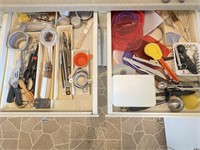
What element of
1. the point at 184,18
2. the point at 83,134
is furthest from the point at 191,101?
the point at 83,134

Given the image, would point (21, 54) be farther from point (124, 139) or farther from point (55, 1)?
point (124, 139)

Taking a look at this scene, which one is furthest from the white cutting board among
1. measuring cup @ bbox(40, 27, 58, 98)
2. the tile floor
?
the tile floor

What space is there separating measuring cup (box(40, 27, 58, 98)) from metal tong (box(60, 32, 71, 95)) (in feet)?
0.14

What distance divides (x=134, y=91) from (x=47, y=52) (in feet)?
1.18

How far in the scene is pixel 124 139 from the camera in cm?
129

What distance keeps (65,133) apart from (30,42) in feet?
2.34

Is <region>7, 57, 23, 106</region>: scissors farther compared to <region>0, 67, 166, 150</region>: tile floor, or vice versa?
<region>0, 67, 166, 150</region>: tile floor

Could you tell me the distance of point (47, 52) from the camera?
764 millimetres

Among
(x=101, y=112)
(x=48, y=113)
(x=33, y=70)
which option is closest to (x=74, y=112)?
(x=48, y=113)

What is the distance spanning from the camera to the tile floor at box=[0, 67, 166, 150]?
1274 millimetres

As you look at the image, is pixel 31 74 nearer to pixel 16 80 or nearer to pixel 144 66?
pixel 16 80

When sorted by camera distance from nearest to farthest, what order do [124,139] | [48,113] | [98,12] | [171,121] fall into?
[48,113] < [98,12] < [171,121] < [124,139]

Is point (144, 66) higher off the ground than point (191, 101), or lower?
higher

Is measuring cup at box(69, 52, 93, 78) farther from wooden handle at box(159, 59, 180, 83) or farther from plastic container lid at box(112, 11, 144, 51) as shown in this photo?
wooden handle at box(159, 59, 180, 83)
